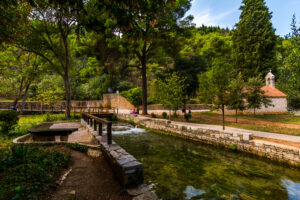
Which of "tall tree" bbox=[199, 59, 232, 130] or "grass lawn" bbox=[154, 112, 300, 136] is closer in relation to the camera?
"grass lawn" bbox=[154, 112, 300, 136]

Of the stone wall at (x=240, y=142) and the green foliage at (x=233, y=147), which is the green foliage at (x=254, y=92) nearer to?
the stone wall at (x=240, y=142)

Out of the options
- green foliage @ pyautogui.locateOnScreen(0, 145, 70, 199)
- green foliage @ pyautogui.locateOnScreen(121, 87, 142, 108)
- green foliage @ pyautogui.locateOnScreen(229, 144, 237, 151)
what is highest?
green foliage @ pyautogui.locateOnScreen(121, 87, 142, 108)

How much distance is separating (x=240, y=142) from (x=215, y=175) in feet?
11.9

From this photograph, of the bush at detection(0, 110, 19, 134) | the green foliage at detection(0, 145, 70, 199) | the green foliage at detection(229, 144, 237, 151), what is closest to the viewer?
the green foliage at detection(0, 145, 70, 199)

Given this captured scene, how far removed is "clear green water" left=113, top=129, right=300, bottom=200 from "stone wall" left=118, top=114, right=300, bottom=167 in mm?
388

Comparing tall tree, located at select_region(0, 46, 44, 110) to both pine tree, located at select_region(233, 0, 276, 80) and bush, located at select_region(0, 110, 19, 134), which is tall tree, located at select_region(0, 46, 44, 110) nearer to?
bush, located at select_region(0, 110, 19, 134)

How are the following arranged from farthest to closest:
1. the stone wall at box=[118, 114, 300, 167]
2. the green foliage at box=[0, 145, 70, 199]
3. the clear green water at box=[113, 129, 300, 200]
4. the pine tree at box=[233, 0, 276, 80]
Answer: the pine tree at box=[233, 0, 276, 80] → the stone wall at box=[118, 114, 300, 167] → the clear green water at box=[113, 129, 300, 200] → the green foliage at box=[0, 145, 70, 199]

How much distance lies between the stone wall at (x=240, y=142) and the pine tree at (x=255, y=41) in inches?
1028

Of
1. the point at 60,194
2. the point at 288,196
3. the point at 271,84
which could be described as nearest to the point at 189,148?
the point at 288,196

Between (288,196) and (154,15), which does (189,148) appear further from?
(154,15)

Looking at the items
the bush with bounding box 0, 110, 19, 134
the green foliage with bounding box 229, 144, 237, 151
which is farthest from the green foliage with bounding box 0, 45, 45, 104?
the green foliage with bounding box 229, 144, 237, 151

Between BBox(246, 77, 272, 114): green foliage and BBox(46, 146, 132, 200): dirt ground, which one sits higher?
BBox(246, 77, 272, 114): green foliage

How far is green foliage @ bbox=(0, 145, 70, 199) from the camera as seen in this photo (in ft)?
9.91

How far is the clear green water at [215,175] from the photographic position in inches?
190
